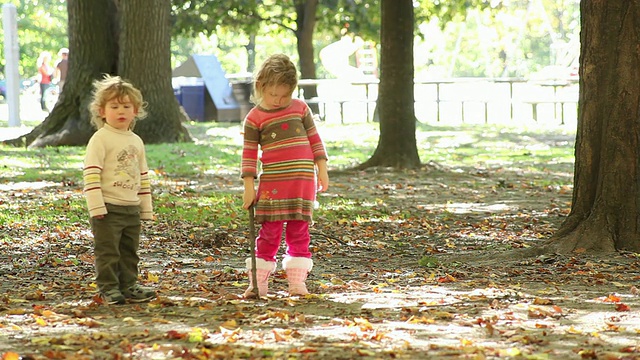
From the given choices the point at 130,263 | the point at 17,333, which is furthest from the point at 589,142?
the point at 17,333

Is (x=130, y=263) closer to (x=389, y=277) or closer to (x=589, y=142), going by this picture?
(x=389, y=277)

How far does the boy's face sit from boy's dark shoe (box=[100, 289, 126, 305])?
2.98 feet

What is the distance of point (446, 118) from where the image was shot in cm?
3275

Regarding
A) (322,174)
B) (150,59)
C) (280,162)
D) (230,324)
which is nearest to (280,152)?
(280,162)

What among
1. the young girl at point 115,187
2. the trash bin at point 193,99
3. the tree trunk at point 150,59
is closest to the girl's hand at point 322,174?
the young girl at point 115,187

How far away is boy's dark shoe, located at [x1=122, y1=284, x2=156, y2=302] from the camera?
20.6 feet

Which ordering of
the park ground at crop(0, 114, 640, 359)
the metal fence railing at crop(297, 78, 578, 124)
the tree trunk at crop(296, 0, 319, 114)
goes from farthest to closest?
the tree trunk at crop(296, 0, 319, 114)
the metal fence railing at crop(297, 78, 578, 124)
the park ground at crop(0, 114, 640, 359)

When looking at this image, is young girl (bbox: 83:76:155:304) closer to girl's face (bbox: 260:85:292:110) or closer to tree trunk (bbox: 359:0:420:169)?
girl's face (bbox: 260:85:292:110)

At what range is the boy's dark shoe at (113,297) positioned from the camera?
20.3ft

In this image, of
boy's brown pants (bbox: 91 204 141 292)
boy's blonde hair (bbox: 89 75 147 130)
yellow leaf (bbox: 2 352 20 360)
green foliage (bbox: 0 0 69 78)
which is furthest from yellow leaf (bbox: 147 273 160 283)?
green foliage (bbox: 0 0 69 78)

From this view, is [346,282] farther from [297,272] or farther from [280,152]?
[280,152]

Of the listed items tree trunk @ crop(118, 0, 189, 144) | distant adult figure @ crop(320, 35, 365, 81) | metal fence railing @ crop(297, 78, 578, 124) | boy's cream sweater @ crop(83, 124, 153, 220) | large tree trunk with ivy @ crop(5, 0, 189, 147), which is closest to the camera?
boy's cream sweater @ crop(83, 124, 153, 220)

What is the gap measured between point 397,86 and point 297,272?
8.61 metres

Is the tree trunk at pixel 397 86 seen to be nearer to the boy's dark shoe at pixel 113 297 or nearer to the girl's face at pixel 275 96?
the girl's face at pixel 275 96
